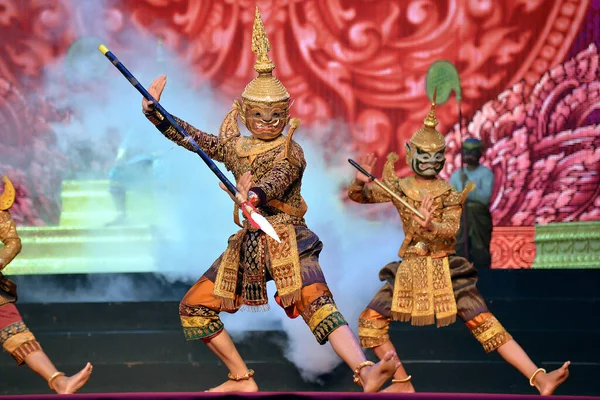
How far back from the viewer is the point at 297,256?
573cm

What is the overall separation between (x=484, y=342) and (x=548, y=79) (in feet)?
11.4

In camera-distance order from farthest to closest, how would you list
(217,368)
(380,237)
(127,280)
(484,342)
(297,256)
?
(380,237)
(127,280)
(217,368)
(484,342)
(297,256)

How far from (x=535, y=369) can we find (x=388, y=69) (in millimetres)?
3763

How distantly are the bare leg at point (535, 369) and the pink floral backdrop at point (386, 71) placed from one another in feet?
10.2

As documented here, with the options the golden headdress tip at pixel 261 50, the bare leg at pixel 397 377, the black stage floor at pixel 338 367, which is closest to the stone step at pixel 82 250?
the black stage floor at pixel 338 367

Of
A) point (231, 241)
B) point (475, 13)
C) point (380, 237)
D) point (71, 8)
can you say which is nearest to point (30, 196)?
point (71, 8)

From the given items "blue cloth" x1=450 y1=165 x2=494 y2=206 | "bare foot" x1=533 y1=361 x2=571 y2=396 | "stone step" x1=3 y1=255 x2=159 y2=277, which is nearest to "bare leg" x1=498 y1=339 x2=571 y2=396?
"bare foot" x1=533 y1=361 x2=571 y2=396

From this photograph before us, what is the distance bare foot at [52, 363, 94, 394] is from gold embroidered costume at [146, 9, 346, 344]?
484 mm

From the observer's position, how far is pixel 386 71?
9.36 metres

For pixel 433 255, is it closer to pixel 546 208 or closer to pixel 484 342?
pixel 484 342

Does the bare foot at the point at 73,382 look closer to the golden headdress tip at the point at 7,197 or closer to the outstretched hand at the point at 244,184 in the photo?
the golden headdress tip at the point at 7,197

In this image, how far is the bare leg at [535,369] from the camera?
Answer: 19.4 ft

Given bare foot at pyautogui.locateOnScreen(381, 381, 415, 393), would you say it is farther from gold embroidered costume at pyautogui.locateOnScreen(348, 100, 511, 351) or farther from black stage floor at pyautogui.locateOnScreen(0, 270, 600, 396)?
black stage floor at pyautogui.locateOnScreen(0, 270, 600, 396)

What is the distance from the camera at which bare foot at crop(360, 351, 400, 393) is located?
17.7ft
